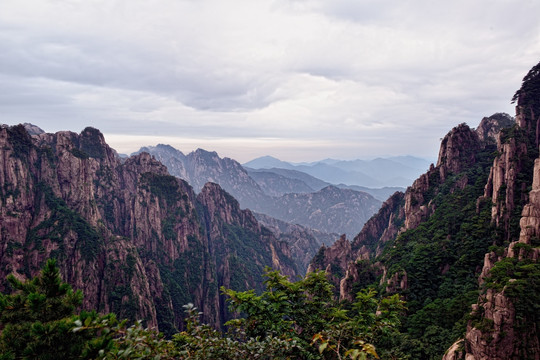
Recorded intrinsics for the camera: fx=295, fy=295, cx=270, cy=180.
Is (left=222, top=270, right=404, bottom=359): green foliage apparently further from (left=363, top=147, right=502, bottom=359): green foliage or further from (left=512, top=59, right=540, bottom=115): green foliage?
(left=512, top=59, right=540, bottom=115): green foliage

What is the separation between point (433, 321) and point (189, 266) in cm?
10954

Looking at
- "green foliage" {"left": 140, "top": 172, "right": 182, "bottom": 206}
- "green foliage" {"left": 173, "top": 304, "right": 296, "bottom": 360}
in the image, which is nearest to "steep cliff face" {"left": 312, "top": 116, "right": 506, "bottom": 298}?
"green foliage" {"left": 173, "top": 304, "right": 296, "bottom": 360}

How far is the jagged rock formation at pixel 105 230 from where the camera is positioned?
69562 millimetres

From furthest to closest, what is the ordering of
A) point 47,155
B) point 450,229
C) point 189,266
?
point 189,266, point 47,155, point 450,229

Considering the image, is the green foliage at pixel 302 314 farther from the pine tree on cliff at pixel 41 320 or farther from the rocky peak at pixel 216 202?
the rocky peak at pixel 216 202

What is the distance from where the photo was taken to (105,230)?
90375 millimetres

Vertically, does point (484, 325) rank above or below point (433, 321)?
above

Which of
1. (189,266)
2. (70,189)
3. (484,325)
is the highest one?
(70,189)

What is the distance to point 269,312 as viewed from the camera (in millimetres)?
12586

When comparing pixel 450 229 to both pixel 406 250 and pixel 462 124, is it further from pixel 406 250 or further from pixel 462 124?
pixel 462 124

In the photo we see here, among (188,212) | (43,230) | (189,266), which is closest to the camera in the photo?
(43,230)

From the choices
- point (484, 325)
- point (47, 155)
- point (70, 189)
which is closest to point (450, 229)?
point (484, 325)

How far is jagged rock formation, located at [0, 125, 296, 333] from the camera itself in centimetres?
6956

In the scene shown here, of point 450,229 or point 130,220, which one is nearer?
point 450,229
